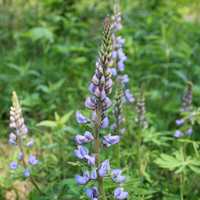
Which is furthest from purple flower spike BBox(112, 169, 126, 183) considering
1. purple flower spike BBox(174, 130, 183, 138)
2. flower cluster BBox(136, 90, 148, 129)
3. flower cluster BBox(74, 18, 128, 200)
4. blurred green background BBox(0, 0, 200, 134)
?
blurred green background BBox(0, 0, 200, 134)

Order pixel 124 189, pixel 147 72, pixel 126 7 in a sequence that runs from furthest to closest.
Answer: pixel 126 7
pixel 147 72
pixel 124 189

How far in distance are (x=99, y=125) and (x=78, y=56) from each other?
3.41 meters

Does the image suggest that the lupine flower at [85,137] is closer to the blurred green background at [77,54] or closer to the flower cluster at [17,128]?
the flower cluster at [17,128]

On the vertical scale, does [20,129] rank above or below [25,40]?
below

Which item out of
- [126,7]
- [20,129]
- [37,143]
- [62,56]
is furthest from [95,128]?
[126,7]

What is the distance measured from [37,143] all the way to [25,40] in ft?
8.51

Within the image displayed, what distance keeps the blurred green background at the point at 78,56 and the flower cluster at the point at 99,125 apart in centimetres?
106

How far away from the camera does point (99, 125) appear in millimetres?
2150

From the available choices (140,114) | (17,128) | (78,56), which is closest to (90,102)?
(17,128)

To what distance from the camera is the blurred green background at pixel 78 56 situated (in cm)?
440

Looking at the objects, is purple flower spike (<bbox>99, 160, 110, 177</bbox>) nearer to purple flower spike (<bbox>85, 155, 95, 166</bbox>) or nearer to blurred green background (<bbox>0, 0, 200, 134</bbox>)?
purple flower spike (<bbox>85, 155, 95, 166</bbox>)

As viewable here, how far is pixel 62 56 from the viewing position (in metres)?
5.35

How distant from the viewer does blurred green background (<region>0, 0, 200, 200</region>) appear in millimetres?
4398

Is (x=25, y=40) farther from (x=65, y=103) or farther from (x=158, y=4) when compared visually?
(x=158, y=4)
